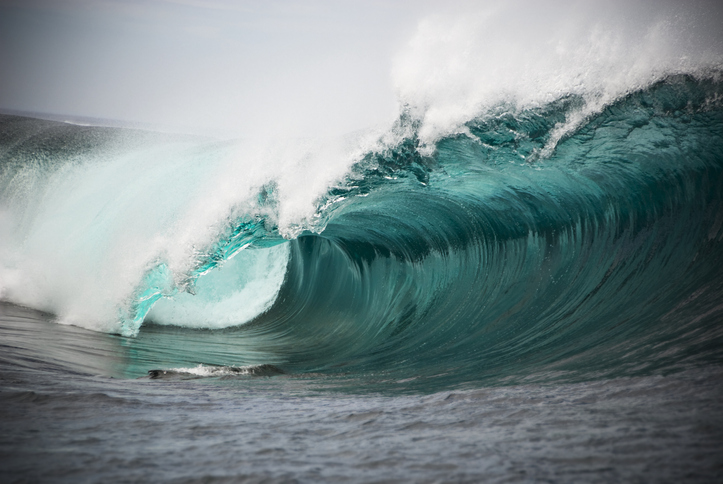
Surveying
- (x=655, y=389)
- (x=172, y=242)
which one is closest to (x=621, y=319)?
(x=655, y=389)

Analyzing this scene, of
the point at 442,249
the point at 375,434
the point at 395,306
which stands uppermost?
the point at 442,249

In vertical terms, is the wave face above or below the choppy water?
above

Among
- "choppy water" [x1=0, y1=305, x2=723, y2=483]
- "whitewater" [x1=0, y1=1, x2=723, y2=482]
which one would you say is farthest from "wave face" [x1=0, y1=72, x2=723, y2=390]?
"choppy water" [x1=0, y1=305, x2=723, y2=483]

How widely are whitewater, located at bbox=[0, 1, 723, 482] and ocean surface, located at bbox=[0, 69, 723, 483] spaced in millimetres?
20

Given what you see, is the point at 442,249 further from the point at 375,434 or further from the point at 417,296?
the point at 375,434

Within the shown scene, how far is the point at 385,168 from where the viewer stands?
5227 mm

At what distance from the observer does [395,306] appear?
5.91 m

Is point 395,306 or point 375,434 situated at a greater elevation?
point 395,306

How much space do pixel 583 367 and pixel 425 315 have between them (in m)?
2.58

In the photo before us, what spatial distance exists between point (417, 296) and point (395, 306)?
0.30 meters

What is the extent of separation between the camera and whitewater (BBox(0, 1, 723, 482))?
1.60 meters

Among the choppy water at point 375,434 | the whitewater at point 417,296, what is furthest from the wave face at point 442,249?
the choppy water at point 375,434

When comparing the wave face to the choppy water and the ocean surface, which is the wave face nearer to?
the ocean surface

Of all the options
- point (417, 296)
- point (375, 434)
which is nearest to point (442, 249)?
point (417, 296)
